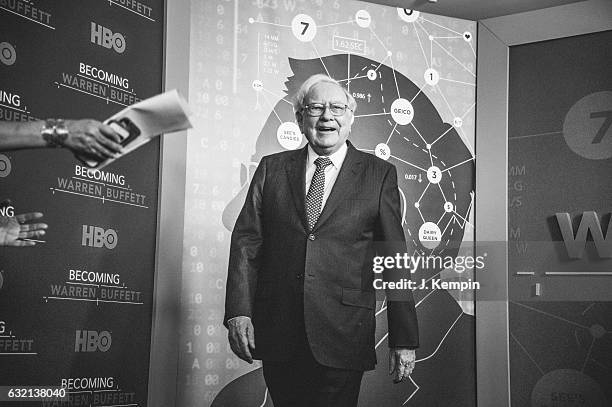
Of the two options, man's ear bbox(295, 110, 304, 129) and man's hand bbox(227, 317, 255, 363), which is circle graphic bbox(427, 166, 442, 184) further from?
man's hand bbox(227, 317, 255, 363)

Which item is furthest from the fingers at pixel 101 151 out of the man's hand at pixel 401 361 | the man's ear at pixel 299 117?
the man's hand at pixel 401 361

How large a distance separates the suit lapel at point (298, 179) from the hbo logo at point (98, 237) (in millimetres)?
828

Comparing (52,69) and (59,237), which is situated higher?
(52,69)

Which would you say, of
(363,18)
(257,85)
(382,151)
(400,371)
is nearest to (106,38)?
(257,85)

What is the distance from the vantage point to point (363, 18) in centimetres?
399

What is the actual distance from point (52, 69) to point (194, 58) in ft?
2.47

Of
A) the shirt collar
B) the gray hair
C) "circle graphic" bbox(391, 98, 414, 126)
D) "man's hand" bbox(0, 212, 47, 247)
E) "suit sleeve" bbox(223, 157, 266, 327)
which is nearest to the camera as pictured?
"man's hand" bbox(0, 212, 47, 247)

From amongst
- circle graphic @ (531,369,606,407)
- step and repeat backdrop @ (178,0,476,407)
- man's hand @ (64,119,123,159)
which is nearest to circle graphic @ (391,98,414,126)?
step and repeat backdrop @ (178,0,476,407)

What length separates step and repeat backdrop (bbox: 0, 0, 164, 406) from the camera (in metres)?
2.91

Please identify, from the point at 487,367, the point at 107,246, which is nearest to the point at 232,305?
the point at 107,246

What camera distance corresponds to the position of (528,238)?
156 inches

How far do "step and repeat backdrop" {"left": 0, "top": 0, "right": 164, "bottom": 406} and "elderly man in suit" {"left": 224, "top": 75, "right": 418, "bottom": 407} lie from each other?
473 millimetres

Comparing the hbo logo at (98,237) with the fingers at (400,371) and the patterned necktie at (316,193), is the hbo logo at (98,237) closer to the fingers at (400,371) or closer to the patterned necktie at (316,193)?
the patterned necktie at (316,193)

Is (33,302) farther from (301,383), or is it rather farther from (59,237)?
(301,383)
